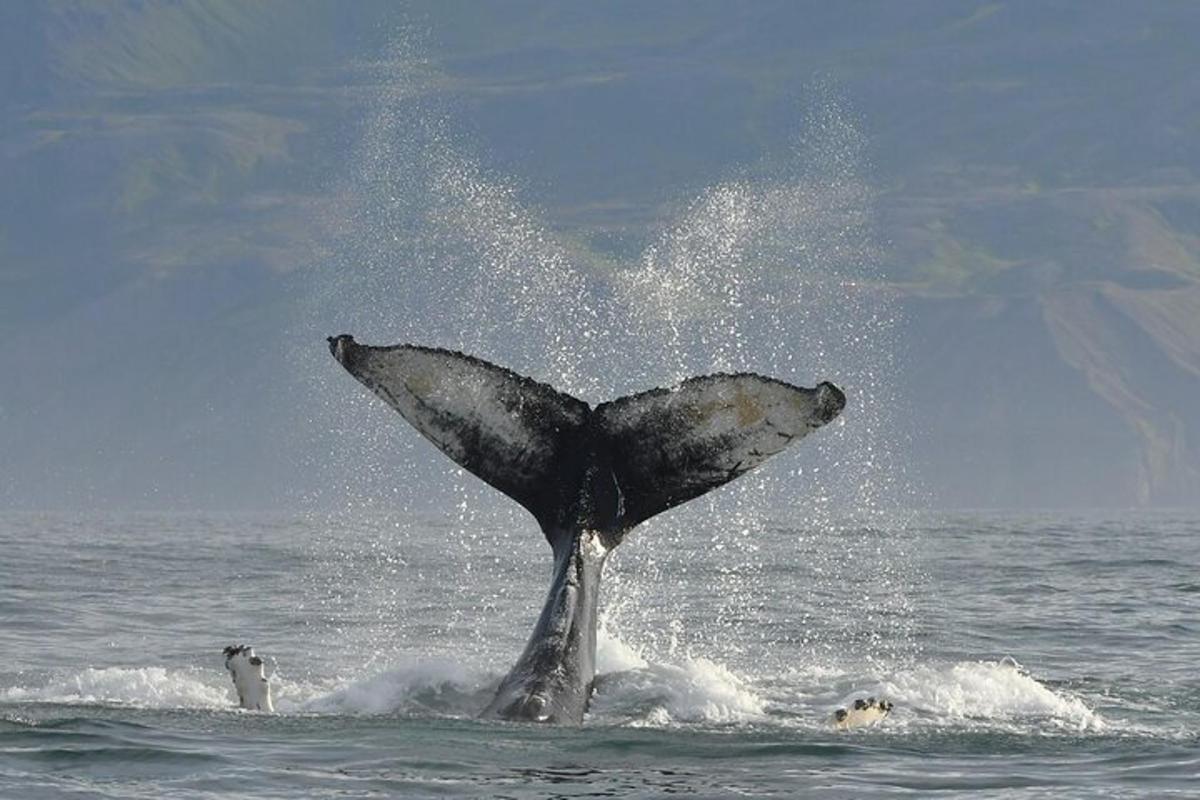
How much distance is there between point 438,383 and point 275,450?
15145 cm

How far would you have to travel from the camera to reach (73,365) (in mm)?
181625

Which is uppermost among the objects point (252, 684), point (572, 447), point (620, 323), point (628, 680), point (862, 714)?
point (620, 323)

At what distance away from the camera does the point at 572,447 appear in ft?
39.8

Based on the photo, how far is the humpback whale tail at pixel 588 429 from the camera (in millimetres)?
11244

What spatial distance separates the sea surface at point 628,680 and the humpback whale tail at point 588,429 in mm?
1096

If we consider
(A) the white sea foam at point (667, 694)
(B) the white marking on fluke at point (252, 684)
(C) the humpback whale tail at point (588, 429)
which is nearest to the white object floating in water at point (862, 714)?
(A) the white sea foam at point (667, 694)

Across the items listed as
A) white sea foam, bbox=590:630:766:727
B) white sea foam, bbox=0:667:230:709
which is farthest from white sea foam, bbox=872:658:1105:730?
white sea foam, bbox=0:667:230:709

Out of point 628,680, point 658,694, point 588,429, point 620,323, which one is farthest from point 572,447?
point 620,323

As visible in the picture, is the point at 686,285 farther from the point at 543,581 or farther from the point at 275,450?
the point at 543,581

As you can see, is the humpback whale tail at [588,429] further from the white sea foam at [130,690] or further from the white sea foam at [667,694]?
the white sea foam at [130,690]

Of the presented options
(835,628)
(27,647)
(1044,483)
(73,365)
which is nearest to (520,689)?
(27,647)

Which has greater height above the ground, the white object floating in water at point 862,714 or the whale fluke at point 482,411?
the whale fluke at point 482,411

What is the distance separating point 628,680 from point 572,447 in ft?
6.07

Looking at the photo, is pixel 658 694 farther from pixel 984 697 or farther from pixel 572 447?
pixel 984 697
